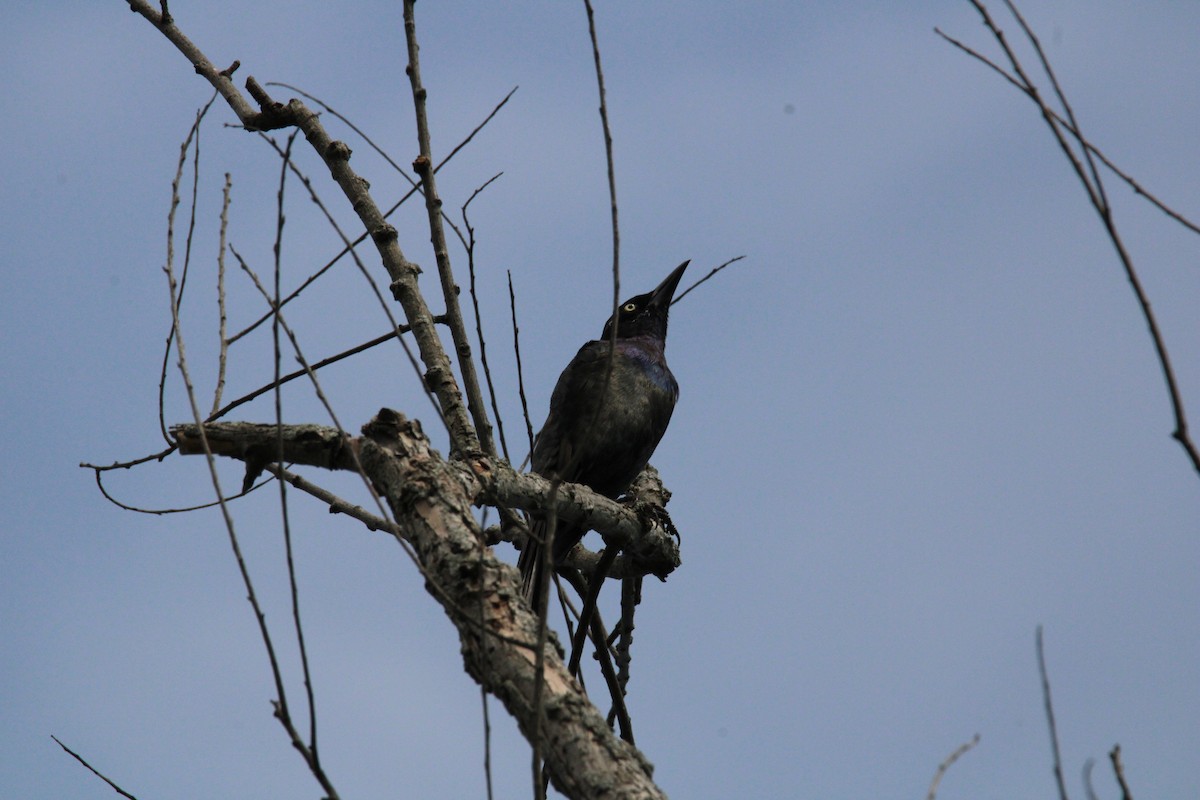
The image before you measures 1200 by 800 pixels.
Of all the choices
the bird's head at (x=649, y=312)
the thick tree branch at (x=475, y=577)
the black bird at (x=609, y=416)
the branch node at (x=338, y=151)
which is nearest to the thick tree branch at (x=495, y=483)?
the thick tree branch at (x=475, y=577)

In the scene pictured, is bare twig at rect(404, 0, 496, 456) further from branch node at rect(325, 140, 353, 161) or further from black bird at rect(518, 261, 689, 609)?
black bird at rect(518, 261, 689, 609)

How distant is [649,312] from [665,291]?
172 millimetres

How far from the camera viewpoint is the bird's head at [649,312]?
6543mm

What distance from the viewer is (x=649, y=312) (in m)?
6.65

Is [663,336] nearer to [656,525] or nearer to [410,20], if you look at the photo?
[656,525]

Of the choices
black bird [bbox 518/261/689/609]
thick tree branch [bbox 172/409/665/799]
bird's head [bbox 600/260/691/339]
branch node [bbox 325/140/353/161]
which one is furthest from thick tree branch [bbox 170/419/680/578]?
bird's head [bbox 600/260/691/339]

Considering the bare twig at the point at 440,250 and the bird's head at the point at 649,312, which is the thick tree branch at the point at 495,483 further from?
the bird's head at the point at 649,312

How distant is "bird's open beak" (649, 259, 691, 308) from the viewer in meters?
6.70

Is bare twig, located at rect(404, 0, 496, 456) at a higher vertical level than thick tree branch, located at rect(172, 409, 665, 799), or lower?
higher

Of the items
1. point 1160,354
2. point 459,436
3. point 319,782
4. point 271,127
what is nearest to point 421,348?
point 459,436

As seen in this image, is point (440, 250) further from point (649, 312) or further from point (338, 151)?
point (649, 312)

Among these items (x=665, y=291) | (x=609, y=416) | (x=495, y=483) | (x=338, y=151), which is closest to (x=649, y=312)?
(x=665, y=291)

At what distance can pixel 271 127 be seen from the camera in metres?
4.10

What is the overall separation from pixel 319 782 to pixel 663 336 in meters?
4.91
